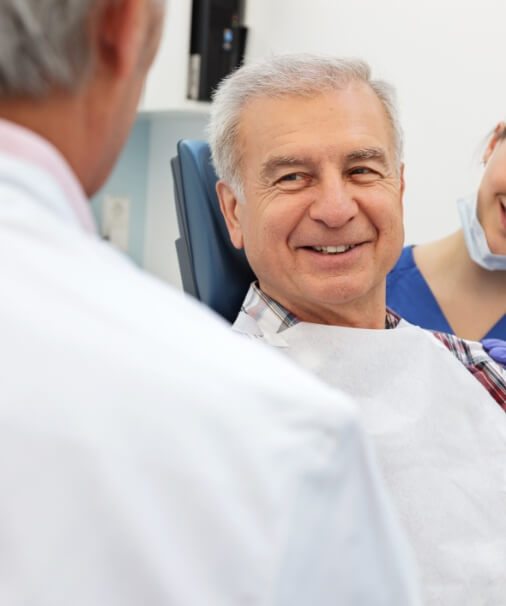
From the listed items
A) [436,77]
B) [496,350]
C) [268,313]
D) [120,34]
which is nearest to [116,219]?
[436,77]

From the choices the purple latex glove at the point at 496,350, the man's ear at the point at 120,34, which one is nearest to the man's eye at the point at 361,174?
the purple latex glove at the point at 496,350

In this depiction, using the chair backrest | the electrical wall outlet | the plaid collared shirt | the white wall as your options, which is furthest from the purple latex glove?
the electrical wall outlet

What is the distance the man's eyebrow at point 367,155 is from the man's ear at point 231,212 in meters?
0.21

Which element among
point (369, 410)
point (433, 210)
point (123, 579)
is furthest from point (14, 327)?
point (433, 210)

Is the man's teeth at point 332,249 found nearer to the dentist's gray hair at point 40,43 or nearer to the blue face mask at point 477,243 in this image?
the blue face mask at point 477,243

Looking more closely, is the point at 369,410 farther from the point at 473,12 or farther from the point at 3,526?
the point at 473,12

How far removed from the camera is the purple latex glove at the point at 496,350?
1333 millimetres

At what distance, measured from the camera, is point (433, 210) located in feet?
7.95

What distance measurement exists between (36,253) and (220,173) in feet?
3.09

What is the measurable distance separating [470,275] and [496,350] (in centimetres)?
41

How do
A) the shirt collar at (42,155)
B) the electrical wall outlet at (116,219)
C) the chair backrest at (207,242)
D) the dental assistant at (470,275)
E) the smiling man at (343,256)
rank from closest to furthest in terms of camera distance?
the shirt collar at (42,155), the smiling man at (343,256), the chair backrest at (207,242), the dental assistant at (470,275), the electrical wall outlet at (116,219)

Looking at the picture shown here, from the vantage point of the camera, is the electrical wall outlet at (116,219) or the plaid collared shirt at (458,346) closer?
the plaid collared shirt at (458,346)

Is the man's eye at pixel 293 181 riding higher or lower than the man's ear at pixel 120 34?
lower

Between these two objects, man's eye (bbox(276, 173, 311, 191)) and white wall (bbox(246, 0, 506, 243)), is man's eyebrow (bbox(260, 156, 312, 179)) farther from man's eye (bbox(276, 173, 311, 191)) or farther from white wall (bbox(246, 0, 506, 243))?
white wall (bbox(246, 0, 506, 243))
